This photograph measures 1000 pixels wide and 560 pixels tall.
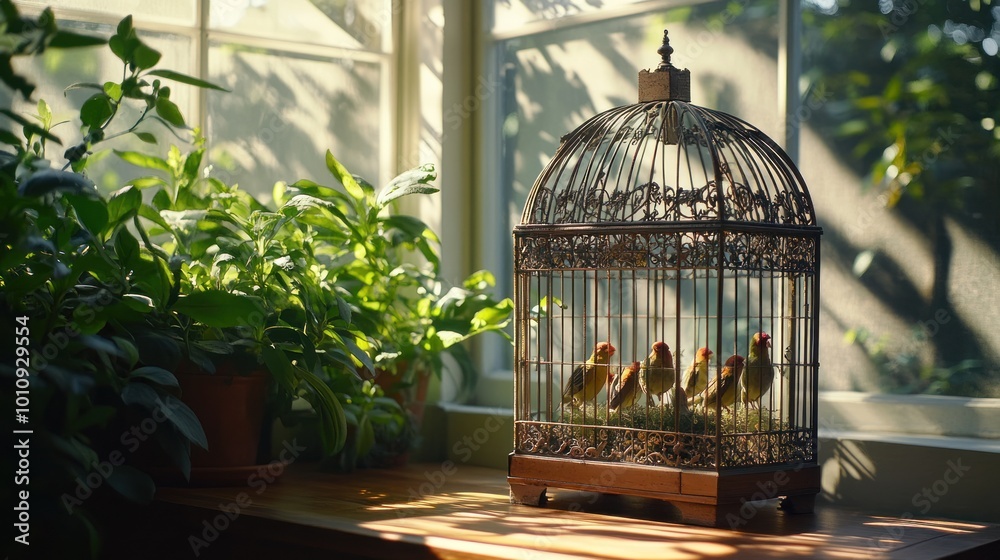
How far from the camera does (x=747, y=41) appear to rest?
234cm

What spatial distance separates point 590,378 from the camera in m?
1.99

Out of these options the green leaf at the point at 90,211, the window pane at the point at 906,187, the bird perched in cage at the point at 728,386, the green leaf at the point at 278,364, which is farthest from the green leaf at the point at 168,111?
the window pane at the point at 906,187

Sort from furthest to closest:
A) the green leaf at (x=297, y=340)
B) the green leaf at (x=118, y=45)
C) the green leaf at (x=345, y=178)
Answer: the green leaf at (x=345, y=178)
the green leaf at (x=297, y=340)
the green leaf at (x=118, y=45)

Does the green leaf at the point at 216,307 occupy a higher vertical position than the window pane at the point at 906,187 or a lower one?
lower

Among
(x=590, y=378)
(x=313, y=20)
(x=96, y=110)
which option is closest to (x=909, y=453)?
(x=590, y=378)

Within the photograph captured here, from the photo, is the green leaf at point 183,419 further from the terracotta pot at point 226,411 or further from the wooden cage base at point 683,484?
the wooden cage base at point 683,484

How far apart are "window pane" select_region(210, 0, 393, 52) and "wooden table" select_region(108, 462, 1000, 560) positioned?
1.13 metres

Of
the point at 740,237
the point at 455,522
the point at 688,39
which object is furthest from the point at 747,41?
the point at 455,522

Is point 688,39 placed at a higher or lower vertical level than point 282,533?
higher

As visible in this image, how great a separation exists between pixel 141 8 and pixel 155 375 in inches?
41.6

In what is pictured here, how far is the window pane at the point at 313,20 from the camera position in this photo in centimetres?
257

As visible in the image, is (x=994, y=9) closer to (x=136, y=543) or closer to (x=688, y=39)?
(x=688, y=39)

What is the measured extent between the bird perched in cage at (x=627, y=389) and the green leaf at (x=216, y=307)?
668 mm

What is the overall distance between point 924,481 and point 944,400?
0.19 m
